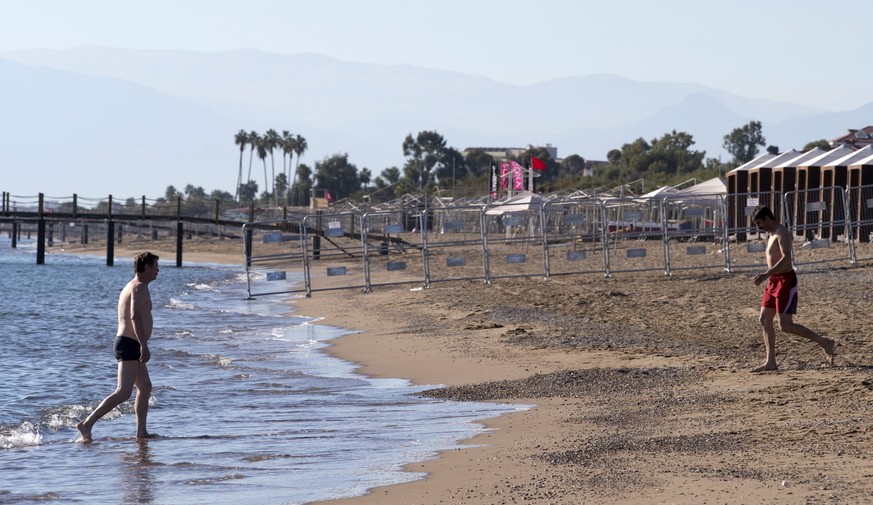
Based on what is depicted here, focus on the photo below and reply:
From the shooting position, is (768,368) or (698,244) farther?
(698,244)

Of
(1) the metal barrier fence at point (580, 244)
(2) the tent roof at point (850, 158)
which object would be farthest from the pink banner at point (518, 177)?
(2) the tent roof at point (850, 158)

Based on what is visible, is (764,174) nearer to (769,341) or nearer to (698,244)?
(698,244)

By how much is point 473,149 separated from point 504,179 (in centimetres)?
8214

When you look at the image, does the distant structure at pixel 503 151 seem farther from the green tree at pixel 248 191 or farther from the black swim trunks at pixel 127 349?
the black swim trunks at pixel 127 349

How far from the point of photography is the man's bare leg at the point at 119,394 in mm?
9828

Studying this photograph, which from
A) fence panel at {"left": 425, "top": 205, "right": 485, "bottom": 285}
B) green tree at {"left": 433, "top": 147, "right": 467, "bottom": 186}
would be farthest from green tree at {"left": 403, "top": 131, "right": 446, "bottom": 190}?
fence panel at {"left": 425, "top": 205, "right": 485, "bottom": 285}

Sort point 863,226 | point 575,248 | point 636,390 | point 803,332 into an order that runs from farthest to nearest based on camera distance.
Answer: point 575,248 → point 863,226 → point 803,332 → point 636,390

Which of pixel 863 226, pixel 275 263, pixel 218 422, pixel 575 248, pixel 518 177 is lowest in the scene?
pixel 218 422

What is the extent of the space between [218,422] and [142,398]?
44.7 inches

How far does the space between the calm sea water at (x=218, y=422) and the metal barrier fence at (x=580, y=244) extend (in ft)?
16.0

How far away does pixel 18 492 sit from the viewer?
8.00 m

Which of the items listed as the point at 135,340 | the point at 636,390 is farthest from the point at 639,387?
the point at 135,340

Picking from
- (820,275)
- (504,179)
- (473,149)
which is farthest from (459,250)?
(473,149)

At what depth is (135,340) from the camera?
9797 mm
